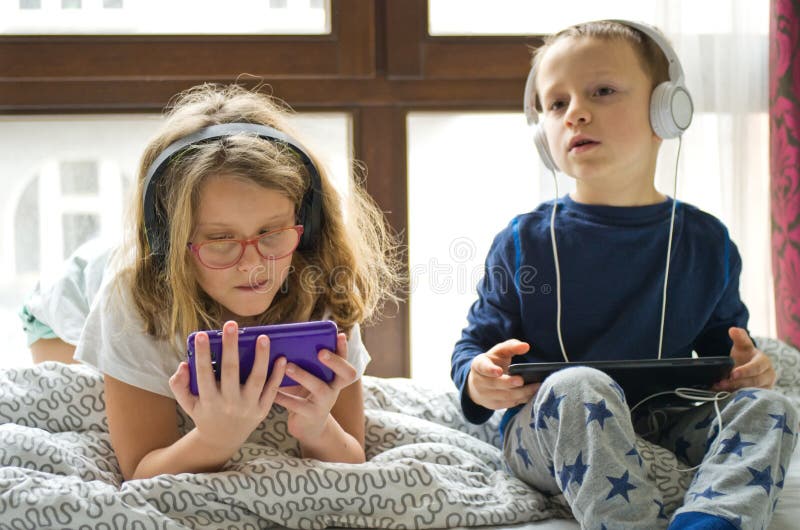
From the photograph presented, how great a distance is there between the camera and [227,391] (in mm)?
1058

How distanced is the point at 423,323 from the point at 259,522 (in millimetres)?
1105

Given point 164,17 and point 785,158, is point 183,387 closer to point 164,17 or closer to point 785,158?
point 164,17

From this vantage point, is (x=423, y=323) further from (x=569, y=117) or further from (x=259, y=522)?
(x=259, y=522)

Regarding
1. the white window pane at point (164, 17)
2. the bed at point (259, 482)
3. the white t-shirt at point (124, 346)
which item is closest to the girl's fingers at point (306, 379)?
the bed at point (259, 482)

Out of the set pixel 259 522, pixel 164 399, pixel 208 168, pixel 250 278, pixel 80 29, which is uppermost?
pixel 80 29

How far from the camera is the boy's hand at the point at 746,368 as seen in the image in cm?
122

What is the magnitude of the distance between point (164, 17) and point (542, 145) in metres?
1.02

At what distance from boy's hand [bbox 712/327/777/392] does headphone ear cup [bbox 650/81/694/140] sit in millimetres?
342

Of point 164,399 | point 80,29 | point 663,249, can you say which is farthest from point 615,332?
point 80,29

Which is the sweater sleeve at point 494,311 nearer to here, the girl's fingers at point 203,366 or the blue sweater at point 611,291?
the blue sweater at point 611,291

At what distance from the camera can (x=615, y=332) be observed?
4.47 feet

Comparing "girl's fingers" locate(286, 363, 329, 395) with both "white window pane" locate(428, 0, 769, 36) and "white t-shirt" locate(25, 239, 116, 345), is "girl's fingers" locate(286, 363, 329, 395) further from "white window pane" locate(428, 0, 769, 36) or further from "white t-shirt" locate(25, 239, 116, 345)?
"white window pane" locate(428, 0, 769, 36)

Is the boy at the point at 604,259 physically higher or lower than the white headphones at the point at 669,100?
lower

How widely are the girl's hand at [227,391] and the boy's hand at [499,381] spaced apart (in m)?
0.31
